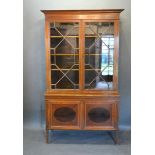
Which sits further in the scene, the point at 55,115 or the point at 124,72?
Answer: the point at 124,72

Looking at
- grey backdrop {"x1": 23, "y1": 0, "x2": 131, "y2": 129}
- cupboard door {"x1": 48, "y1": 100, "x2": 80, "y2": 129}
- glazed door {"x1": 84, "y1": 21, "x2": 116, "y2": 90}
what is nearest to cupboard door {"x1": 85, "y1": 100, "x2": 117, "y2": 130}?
cupboard door {"x1": 48, "y1": 100, "x2": 80, "y2": 129}

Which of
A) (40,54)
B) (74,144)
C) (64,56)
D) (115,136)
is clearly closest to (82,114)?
(74,144)

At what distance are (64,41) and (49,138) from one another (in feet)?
5.17

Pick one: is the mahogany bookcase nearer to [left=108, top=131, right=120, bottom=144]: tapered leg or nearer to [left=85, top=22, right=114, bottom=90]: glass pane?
[left=85, top=22, right=114, bottom=90]: glass pane

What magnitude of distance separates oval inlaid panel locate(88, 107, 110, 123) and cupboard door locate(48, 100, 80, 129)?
198 mm

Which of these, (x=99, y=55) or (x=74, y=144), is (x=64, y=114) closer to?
(x=74, y=144)

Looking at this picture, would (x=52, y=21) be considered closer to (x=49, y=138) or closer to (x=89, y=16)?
(x=89, y=16)

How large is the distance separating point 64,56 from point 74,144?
135 centimetres

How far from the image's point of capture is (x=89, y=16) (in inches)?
147

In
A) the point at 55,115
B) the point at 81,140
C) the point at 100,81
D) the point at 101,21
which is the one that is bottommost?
the point at 81,140

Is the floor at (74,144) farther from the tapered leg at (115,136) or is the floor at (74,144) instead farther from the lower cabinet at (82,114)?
the lower cabinet at (82,114)
